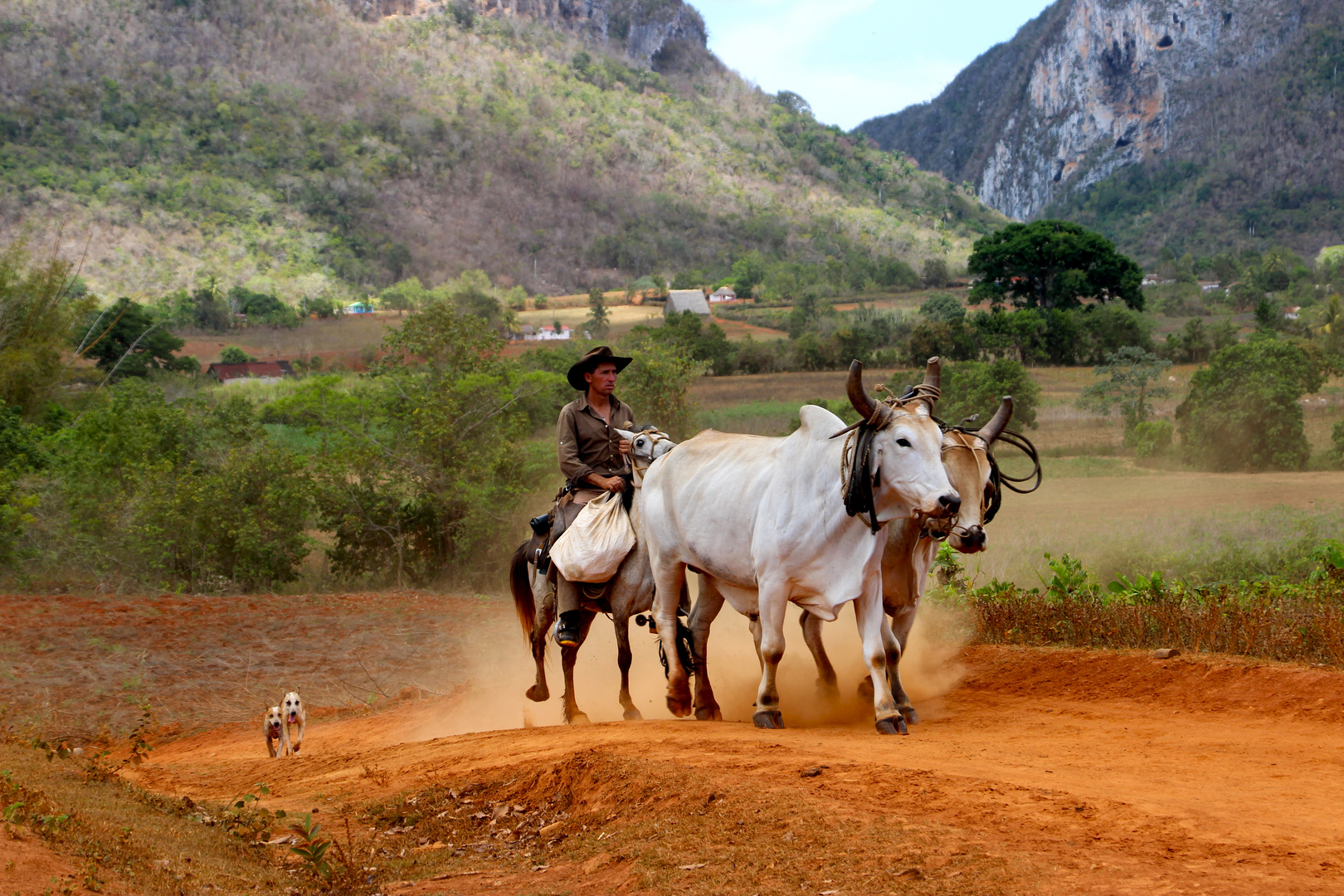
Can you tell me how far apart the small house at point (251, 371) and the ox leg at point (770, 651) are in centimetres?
3894

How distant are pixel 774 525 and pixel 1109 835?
2943 millimetres

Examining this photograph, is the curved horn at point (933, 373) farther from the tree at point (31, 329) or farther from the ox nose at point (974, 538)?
the tree at point (31, 329)

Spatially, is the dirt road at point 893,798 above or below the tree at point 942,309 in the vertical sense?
below

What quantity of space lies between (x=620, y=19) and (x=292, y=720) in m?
143

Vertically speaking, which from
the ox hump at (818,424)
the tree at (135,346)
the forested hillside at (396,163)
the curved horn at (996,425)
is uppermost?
the forested hillside at (396,163)

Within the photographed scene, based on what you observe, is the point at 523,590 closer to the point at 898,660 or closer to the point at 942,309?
the point at 898,660

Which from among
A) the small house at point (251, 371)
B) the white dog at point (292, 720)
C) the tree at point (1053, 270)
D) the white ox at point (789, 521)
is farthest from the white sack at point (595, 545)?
the tree at point (1053, 270)

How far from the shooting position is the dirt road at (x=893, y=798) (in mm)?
3361

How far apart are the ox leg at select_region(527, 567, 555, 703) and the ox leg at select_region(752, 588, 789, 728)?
222 cm

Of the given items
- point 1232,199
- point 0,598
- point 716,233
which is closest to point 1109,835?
point 0,598

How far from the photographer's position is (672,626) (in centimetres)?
711

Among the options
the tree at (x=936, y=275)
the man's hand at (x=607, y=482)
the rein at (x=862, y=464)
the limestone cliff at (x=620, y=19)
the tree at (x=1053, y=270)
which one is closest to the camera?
the rein at (x=862, y=464)

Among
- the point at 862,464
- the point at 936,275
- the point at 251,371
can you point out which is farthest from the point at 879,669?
the point at 936,275

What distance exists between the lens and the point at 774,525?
6219 millimetres
